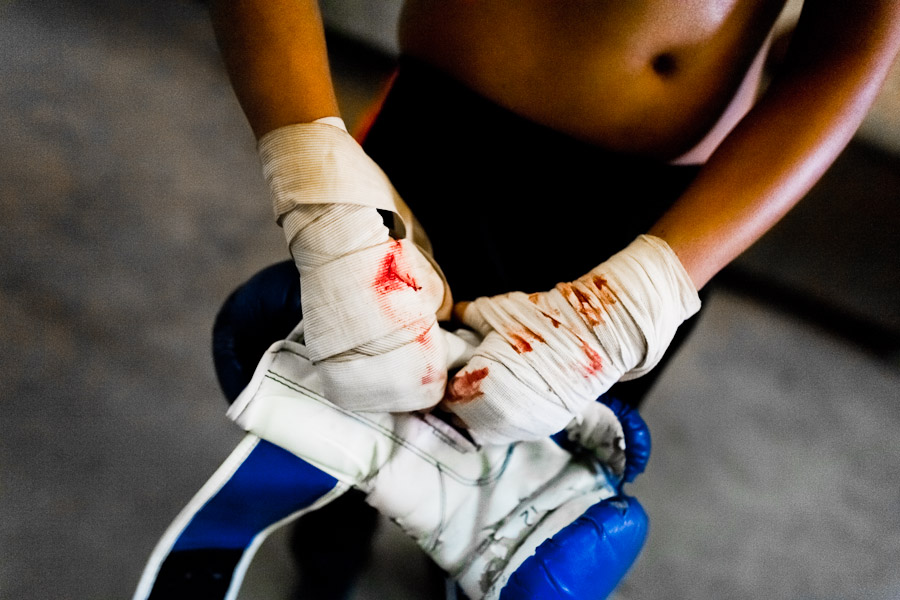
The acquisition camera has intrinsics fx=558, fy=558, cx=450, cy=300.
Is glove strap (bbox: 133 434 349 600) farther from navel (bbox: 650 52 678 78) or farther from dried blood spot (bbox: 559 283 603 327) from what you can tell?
navel (bbox: 650 52 678 78)

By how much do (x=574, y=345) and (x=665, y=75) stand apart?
0.91 feet

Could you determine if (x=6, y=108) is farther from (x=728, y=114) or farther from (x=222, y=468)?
(x=728, y=114)

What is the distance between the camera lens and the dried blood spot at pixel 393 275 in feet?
1.36

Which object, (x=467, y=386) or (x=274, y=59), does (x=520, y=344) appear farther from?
(x=274, y=59)

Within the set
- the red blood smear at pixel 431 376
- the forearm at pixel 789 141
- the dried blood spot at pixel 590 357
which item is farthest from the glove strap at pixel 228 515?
the forearm at pixel 789 141

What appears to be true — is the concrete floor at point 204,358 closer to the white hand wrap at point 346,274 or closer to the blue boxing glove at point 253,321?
the blue boxing glove at point 253,321

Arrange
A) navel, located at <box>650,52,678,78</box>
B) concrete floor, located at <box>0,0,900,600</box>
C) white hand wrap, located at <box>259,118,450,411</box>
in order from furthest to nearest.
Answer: concrete floor, located at <box>0,0,900,600</box> → navel, located at <box>650,52,678,78</box> → white hand wrap, located at <box>259,118,450,411</box>

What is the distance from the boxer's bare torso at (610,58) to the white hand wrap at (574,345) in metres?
0.15

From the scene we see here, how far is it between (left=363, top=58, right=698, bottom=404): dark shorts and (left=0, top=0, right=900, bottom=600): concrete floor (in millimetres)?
526

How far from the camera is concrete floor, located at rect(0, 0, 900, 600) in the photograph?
0.85 m

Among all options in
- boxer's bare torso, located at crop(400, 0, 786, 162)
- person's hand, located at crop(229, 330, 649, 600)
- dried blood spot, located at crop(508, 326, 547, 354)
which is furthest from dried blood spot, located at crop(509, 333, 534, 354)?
boxer's bare torso, located at crop(400, 0, 786, 162)

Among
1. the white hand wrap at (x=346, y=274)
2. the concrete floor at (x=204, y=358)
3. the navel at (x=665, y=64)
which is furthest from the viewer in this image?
the concrete floor at (x=204, y=358)

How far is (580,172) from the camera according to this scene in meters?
0.57

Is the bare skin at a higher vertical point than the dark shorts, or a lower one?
higher
